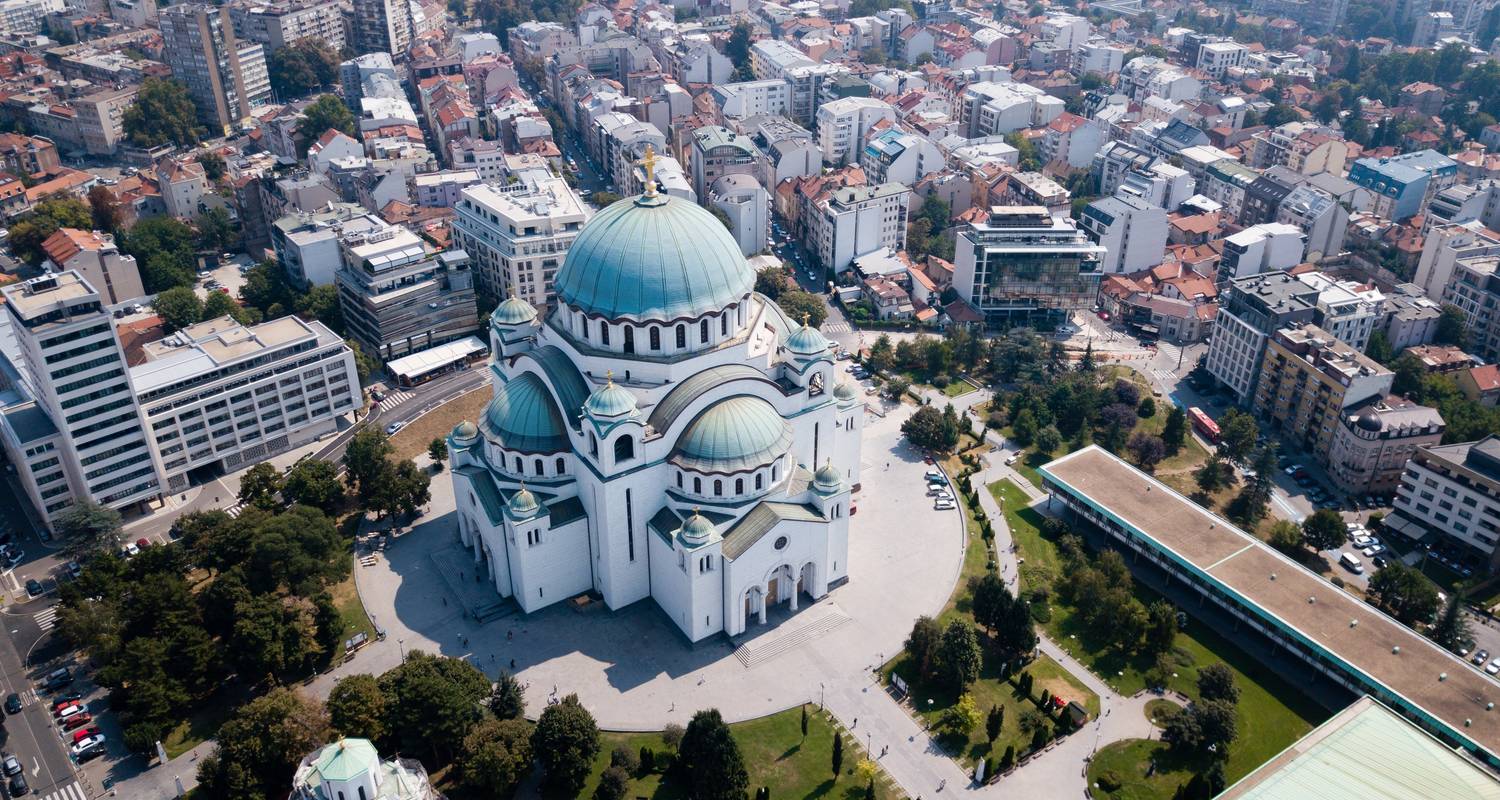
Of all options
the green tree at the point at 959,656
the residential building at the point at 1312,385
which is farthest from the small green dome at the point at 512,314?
the residential building at the point at 1312,385

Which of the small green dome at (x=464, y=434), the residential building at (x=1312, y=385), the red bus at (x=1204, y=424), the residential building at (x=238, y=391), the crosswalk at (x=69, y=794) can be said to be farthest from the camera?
the red bus at (x=1204, y=424)

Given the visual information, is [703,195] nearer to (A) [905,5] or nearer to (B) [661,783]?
(B) [661,783]

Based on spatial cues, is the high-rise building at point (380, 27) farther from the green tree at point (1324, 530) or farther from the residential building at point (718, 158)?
the green tree at point (1324, 530)

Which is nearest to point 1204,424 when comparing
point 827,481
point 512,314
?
point 827,481

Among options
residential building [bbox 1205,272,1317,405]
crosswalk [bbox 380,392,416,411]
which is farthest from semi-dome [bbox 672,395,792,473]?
residential building [bbox 1205,272,1317,405]

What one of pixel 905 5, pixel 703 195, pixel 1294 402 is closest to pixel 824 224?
pixel 703 195
